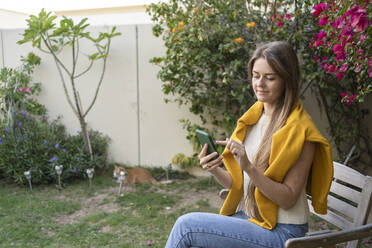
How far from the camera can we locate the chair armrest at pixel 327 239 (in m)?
1.36

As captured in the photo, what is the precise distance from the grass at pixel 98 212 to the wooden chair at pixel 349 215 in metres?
1.57

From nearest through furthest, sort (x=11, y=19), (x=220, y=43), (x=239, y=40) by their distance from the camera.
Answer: (x=239, y=40) < (x=220, y=43) < (x=11, y=19)

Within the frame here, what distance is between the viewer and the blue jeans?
1640mm

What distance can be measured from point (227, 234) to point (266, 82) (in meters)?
0.82

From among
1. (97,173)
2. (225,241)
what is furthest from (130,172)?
(225,241)

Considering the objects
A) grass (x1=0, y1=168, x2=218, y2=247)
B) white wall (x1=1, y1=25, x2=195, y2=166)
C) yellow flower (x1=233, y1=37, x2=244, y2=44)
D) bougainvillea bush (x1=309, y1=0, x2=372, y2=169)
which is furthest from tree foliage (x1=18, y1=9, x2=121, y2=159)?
bougainvillea bush (x1=309, y1=0, x2=372, y2=169)

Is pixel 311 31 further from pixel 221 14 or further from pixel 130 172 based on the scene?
pixel 130 172

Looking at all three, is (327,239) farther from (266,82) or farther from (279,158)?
(266,82)

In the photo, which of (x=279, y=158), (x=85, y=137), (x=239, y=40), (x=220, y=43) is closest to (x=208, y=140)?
(x=279, y=158)

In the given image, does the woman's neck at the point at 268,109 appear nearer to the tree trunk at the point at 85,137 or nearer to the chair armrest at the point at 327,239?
the chair armrest at the point at 327,239

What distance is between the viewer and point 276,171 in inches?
64.5

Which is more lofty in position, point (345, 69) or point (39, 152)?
point (345, 69)

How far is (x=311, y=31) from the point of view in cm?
350

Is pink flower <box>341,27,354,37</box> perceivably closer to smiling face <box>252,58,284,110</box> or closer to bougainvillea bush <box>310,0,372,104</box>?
bougainvillea bush <box>310,0,372,104</box>
